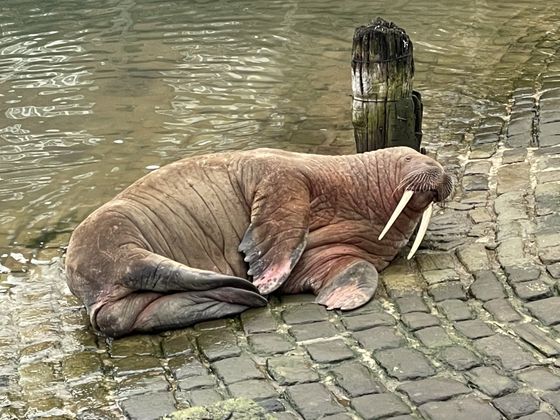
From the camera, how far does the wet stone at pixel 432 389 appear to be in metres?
4.22

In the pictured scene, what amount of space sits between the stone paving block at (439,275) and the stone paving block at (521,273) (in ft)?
0.90

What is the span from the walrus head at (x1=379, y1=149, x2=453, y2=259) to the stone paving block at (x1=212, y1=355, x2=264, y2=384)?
124 centimetres

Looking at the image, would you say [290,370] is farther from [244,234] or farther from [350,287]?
[244,234]

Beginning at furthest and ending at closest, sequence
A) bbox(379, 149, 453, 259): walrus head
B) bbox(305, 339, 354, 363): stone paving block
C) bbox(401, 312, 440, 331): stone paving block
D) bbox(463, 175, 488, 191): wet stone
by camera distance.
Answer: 1. bbox(463, 175, 488, 191): wet stone
2. bbox(379, 149, 453, 259): walrus head
3. bbox(401, 312, 440, 331): stone paving block
4. bbox(305, 339, 354, 363): stone paving block

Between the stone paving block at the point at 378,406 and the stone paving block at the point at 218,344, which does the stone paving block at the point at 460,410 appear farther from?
the stone paving block at the point at 218,344

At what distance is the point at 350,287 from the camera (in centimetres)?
527

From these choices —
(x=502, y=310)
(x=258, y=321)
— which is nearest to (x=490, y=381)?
(x=502, y=310)

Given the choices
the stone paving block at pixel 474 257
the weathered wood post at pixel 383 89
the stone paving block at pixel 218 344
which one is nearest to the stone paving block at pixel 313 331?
the stone paving block at pixel 218 344

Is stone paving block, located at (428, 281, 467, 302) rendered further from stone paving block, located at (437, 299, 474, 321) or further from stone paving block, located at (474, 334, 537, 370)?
stone paving block, located at (474, 334, 537, 370)

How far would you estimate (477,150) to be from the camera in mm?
7348

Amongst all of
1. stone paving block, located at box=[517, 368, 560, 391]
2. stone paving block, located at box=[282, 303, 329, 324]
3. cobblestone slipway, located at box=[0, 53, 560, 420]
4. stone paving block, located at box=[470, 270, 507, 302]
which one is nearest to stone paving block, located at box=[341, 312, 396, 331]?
cobblestone slipway, located at box=[0, 53, 560, 420]

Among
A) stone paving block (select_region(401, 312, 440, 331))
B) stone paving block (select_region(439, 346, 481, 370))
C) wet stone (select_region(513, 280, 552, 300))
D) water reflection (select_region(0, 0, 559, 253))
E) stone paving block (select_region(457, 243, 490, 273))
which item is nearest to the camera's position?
stone paving block (select_region(439, 346, 481, 370))

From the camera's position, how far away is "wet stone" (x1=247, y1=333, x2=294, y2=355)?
4779mm

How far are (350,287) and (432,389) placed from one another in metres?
1.09
